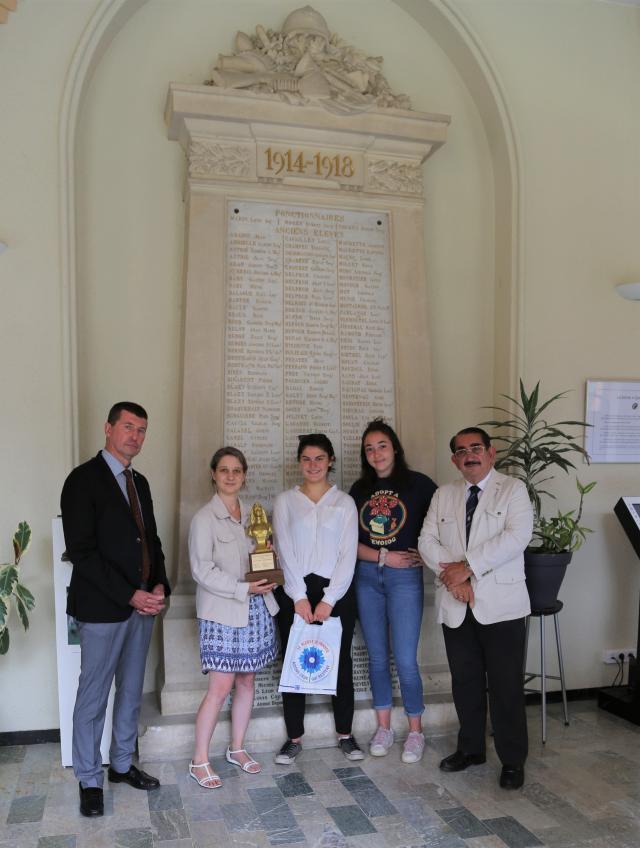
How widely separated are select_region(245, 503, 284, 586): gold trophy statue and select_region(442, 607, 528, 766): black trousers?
34.3 inches

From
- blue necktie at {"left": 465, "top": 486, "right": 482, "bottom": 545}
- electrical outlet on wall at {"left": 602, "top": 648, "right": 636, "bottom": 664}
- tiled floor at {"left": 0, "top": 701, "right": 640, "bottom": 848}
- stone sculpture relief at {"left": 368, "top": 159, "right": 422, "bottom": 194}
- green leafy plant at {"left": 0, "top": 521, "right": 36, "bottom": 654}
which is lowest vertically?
tiled floor at {"left": 0, "top": 701, "right": 640, "bottom": 848}

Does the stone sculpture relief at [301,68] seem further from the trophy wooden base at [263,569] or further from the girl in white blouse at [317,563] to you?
the trophy wooden base at [263,569]

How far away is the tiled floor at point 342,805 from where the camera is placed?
9.41ft

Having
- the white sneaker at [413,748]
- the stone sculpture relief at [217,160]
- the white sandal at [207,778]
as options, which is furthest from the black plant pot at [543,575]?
the stone sculpture relief at [217,160]

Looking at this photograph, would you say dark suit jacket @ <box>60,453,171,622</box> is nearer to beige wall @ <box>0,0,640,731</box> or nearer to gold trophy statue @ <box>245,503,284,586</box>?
gold trophy statue @ <box>245,503,284,586</box>

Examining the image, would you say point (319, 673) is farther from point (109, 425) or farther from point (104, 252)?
point (104, 252)

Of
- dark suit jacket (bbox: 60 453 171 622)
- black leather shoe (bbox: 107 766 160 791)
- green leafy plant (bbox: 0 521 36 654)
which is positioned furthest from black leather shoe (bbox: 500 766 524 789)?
green leafy plant (bbox: 0 521 36 654)

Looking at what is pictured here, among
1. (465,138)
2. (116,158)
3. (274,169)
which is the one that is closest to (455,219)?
(465,138)

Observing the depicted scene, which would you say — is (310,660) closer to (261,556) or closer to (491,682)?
(261,556)

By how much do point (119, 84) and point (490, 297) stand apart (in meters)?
2.57

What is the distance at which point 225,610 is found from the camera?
10.9 ft

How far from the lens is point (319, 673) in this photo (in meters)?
3.48

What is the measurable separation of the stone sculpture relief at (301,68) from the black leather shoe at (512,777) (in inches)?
138

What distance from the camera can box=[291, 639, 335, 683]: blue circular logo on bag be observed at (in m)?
3.46
